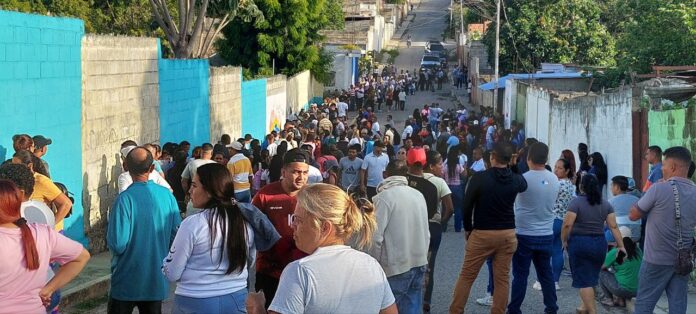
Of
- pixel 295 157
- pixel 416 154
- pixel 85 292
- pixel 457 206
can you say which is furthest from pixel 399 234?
pixel 457 206

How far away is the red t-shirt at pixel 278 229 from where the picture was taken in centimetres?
752

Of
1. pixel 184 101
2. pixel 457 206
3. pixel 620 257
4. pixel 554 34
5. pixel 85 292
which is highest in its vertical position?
pixel 554 34

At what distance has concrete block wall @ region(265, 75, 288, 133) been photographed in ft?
113

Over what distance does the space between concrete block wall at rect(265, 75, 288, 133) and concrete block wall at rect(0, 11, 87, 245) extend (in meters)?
18.7

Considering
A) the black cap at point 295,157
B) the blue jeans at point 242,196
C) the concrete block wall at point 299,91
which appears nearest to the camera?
the black cap at point 295,157

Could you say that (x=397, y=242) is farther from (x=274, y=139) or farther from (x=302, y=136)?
(x=302, y=136)

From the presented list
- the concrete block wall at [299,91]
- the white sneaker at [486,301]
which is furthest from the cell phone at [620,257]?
the concrete block wall at [299,91]

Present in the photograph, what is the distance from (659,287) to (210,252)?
406cm

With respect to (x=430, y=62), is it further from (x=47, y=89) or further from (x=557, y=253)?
(x=557, y=253)

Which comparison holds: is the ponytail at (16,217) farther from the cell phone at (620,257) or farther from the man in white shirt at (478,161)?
the man in white shirt at (478,161)

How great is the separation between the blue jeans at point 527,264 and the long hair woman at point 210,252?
450 centimetres

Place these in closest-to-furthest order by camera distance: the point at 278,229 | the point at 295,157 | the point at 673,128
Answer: the point at 278,229, the point at 295,157, the point at 673,128

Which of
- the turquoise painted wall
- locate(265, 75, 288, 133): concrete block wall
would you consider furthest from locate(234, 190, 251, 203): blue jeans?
locate(265, 75, 288, 133): concrete block wall

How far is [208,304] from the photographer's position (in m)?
6.04
